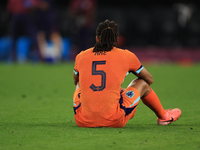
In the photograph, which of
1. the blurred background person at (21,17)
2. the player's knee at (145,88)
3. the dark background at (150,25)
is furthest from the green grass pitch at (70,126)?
the dark background at (150,25)

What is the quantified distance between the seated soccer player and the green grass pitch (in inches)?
5.1

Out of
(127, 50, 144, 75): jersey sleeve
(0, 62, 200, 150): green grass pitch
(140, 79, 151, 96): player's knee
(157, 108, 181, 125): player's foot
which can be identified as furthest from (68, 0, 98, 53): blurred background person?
(127, 50, 144, 75): jersey sleeve

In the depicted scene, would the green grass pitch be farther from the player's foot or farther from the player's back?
the player's back

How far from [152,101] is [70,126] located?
86 centimetres

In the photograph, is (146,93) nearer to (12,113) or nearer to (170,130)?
(170,130)

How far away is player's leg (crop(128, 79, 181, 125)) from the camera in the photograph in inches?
149

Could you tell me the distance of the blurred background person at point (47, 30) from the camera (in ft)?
40.6

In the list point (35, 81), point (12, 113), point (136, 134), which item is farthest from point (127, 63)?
point (35, 81)

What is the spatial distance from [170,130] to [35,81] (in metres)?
5.10

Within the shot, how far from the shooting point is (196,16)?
1577 centimetres

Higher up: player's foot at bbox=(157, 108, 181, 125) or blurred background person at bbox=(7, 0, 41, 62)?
blurred background person at bbox=(7, 0, 41, 62)

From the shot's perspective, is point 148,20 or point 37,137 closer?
point 37,137

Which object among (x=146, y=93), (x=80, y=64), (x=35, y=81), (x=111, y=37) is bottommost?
(x=35, y=81)

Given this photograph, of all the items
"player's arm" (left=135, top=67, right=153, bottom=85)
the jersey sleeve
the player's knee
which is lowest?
the player's knee
